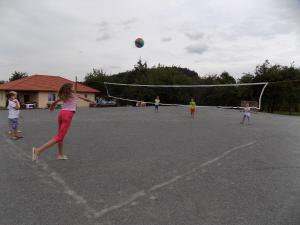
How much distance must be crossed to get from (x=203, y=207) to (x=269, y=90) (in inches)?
1754

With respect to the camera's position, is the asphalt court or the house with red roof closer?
the asphalt court

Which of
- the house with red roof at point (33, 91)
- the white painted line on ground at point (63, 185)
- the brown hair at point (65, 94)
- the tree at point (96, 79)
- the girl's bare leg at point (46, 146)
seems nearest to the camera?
the white painted line on ground at point (63, 185)

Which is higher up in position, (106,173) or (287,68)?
(287,68)

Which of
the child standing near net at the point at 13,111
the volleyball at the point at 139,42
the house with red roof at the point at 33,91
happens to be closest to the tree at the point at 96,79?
the house with red roof at the point at 33,91

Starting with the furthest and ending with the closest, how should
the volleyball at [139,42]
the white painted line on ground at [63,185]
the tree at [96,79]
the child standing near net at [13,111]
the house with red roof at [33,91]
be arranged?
the tree at [96,79]
the house with red roof at [33,91]
the volleyball at [139,42]
the child standing near net at [13,111]
the white painted line on ground at [63,185]

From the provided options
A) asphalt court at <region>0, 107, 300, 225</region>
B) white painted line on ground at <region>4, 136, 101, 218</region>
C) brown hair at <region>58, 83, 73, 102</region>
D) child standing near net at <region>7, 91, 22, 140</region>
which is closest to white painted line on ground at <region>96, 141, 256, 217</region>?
→ asphalt court at <region>0, 107, 300, 225</region>

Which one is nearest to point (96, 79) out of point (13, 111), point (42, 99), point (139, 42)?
point (42, 99)

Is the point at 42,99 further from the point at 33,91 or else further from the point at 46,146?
the point at 46,146

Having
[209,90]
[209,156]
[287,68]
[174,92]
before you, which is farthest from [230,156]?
[287,68]

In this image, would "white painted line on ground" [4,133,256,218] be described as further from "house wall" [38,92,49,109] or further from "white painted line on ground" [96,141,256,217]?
"house wall" [38,92,49,109]

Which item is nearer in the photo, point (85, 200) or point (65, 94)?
point (85, 200)

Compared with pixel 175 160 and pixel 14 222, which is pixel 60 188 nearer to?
pixel 14 222

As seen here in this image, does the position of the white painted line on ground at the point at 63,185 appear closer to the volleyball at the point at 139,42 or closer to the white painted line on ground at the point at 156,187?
the white painted line on ground at the point at 156,187

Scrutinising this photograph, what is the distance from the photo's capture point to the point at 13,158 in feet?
28.0
